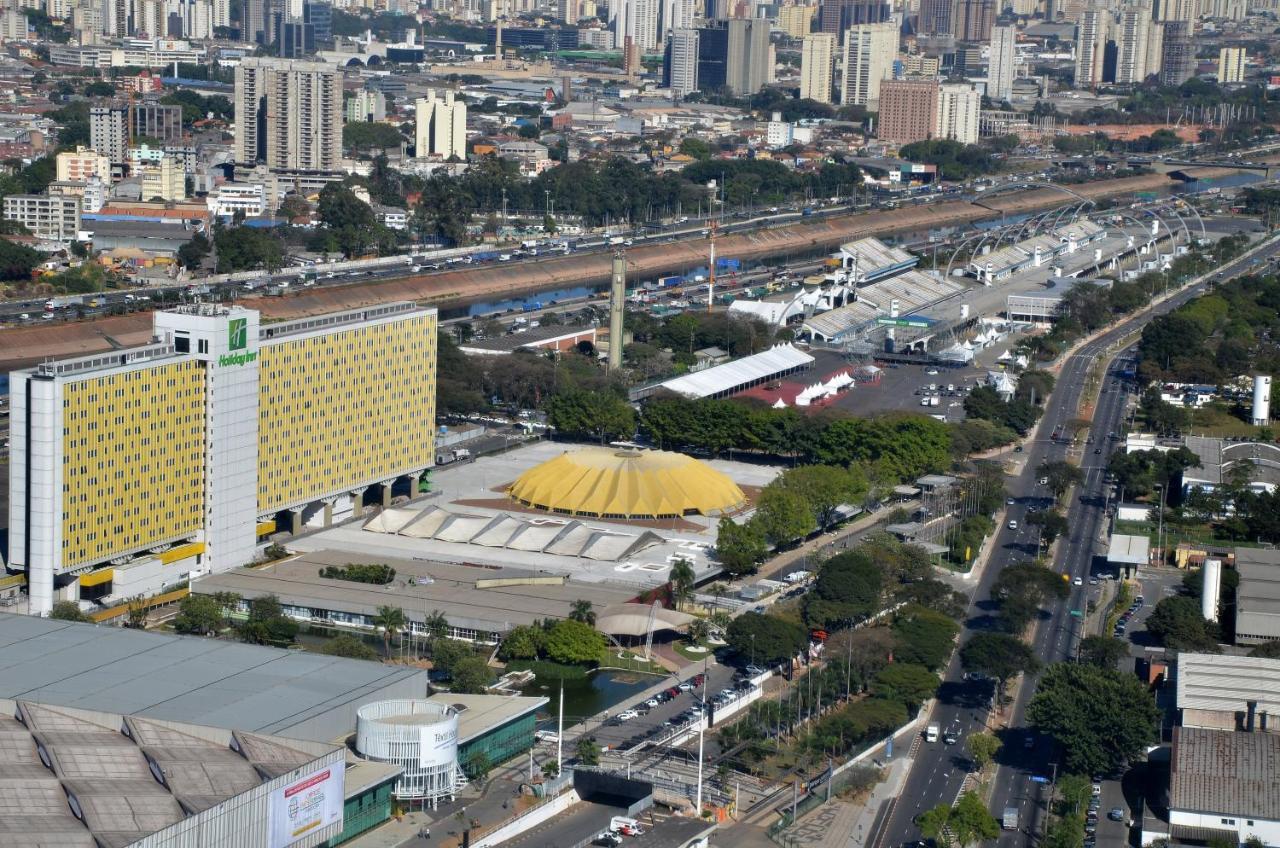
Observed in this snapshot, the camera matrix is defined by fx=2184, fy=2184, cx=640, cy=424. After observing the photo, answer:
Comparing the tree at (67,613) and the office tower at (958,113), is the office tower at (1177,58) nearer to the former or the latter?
the office tower at (958,113)

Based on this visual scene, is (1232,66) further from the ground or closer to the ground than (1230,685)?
further from the ground

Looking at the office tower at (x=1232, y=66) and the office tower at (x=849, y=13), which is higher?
the office tower at (x=849, y=13)

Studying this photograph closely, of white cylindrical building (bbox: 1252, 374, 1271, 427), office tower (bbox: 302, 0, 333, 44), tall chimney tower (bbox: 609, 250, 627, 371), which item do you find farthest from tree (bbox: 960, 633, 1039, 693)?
office tower (bbox: 302, 0, 333, 44)

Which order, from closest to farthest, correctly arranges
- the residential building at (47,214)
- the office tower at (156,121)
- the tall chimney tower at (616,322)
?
the tall chimney tower at (616,322) → the residential building at (47,214) → the office tower at (156,121)

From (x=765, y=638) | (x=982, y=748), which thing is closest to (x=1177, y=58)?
(x=765, y=638)

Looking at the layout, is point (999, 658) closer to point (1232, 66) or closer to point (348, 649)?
point (348, 649)

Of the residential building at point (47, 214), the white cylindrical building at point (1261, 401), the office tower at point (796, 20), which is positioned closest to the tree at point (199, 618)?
the white cylindrical building at point (1261, 401)
